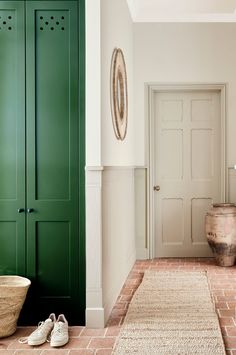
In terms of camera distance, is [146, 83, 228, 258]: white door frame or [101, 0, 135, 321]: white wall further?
[146, 83, 228, 258]: white door frame

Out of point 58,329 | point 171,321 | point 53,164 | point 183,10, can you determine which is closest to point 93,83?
point 53,164

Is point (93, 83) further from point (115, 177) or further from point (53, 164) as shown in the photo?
point (115, 177)

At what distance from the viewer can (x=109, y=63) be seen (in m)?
3.43

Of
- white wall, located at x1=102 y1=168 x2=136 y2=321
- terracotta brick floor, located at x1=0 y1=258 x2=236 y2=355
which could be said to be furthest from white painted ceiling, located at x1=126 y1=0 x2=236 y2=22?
terracotta brick floor, located at x1=0 y1=258 x2=236 y2=355

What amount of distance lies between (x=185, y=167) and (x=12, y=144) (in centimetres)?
285

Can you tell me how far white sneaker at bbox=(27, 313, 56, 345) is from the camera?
2.69 metres

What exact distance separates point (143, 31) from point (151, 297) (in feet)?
10.8

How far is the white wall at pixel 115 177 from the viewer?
3170 millimetres

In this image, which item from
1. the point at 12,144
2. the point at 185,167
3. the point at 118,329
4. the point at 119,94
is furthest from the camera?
the point at 185,167

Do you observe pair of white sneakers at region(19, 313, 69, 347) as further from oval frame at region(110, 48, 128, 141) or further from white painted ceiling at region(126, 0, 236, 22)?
white painted ceiling at region(126, 0, 236, 22)

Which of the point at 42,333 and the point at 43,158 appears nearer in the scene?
the point at 42,333

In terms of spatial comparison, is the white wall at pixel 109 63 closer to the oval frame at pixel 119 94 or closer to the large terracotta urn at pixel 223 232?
the oval frame at pixel 119 94

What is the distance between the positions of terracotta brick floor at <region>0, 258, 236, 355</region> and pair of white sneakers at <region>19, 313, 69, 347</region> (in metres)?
0.04

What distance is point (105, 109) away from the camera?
3.23 meters
